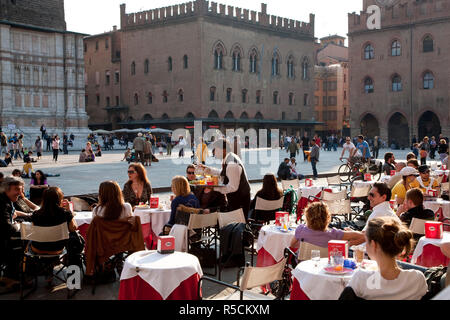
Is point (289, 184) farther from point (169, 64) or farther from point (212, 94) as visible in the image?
point (169, 64)

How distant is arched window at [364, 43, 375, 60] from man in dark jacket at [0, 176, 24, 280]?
136 feet

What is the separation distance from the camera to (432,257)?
495cm

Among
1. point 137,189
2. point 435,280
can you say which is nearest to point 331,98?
point 137,189

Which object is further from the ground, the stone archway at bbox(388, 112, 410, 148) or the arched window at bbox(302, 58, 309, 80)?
the arched window at bbox(302, 58, 309, 80)

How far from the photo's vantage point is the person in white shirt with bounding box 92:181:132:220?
5.23 metres

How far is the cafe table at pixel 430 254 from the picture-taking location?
493 cm

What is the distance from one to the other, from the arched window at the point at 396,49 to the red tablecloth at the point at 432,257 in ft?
131

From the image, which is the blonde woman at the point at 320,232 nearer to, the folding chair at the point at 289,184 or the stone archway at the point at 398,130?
the folding chair at the point at 289,184

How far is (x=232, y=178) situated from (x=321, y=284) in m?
3.21

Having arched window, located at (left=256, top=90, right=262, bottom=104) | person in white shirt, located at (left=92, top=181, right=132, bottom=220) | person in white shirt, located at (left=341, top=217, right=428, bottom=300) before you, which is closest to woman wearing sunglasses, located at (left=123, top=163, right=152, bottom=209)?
person in white shirt, located at (left=92, top=181, right=132, bottom=220)

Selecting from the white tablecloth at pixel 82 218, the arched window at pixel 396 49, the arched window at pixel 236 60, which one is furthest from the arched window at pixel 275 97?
the white tablecloth at pixel 82 218

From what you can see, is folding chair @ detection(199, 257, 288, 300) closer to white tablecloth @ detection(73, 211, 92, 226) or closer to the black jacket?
the black jacket
